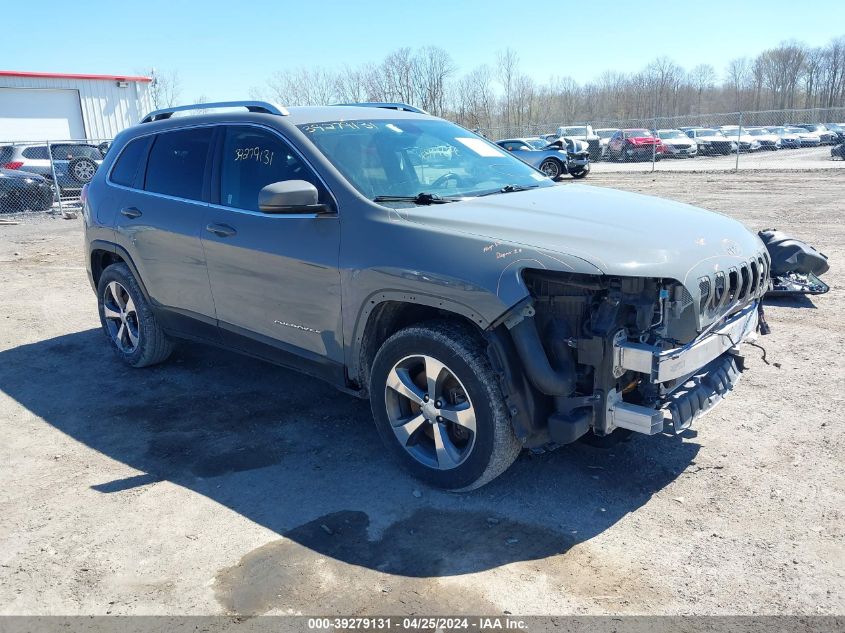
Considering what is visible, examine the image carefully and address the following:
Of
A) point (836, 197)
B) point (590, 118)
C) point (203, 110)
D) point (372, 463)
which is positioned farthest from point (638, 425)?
point (590, 118)

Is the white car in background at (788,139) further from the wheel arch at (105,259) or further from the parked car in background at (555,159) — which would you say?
the wheel arch at (105,259)

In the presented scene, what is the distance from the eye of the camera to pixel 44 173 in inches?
750

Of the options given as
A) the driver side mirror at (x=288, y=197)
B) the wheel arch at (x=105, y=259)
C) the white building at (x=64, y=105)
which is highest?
the white building at (x=64, y=105)

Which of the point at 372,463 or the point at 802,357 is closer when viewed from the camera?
the point at 372,463

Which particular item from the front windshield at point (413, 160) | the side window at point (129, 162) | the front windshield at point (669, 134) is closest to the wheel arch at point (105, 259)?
the side window at point (129, 162)

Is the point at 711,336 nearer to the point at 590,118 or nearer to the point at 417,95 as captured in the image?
the point at 417,95

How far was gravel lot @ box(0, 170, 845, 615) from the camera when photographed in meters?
2.95

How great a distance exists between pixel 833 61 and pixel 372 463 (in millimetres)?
101631

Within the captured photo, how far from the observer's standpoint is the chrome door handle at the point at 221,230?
448 cm

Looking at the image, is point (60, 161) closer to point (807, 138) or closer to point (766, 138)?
point (766, 138)

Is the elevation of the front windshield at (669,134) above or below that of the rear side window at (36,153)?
below

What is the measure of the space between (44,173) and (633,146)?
2465cm

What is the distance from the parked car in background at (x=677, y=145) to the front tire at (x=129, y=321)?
104 ft

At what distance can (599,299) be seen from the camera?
3.22 m
